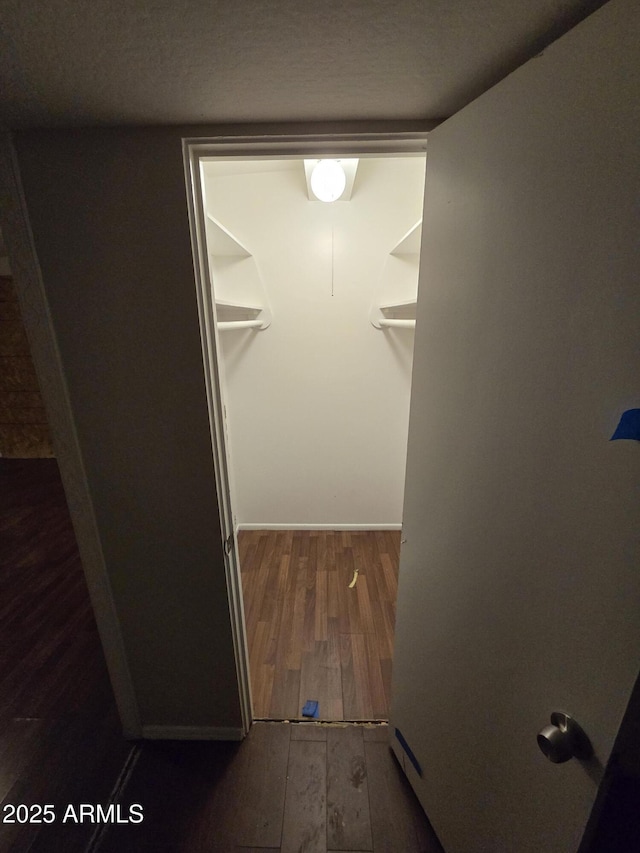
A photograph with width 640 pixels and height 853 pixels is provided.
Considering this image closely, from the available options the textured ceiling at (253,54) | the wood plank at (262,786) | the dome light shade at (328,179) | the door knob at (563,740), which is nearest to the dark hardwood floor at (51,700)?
the wood plank at (262,786)

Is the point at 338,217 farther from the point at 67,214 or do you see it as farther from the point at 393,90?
the point at 67,214

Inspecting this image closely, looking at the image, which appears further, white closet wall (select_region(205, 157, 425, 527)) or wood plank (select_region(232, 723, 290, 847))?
white closet wall (select_region(205, 157, 425, 527))

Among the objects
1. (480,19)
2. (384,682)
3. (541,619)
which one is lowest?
(384,682)

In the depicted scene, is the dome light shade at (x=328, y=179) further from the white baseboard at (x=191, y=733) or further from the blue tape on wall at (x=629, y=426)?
the white baseboard at (x=191, y=733)

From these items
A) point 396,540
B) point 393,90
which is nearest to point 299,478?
point 396,540

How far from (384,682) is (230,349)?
2.13 m

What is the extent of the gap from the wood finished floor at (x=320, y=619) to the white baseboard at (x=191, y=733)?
143 mm

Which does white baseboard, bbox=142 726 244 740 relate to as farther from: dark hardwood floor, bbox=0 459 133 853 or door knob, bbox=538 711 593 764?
door knob, bbox=538 711 593 764

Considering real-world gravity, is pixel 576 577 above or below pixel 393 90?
below

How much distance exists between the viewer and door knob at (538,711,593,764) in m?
0.50

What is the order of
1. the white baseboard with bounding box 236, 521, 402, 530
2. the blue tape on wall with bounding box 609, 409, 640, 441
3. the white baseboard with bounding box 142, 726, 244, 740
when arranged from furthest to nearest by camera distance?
the white baseboard with bounding box 236, 521, 402, 530 < the white baseboard with bounding box 142, 726, 244, 740 < the blue tape on wall with bounding box 609, 409, 640, 441

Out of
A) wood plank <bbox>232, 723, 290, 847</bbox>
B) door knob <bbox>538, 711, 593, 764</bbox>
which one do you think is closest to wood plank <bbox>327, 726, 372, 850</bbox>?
wood plank <bbox>232, 723, 290, 847</bbox>

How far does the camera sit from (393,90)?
2.21 feet

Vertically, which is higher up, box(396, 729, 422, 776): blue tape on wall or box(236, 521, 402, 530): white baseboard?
box(396, 729, 422, 776): blue tape on wall
